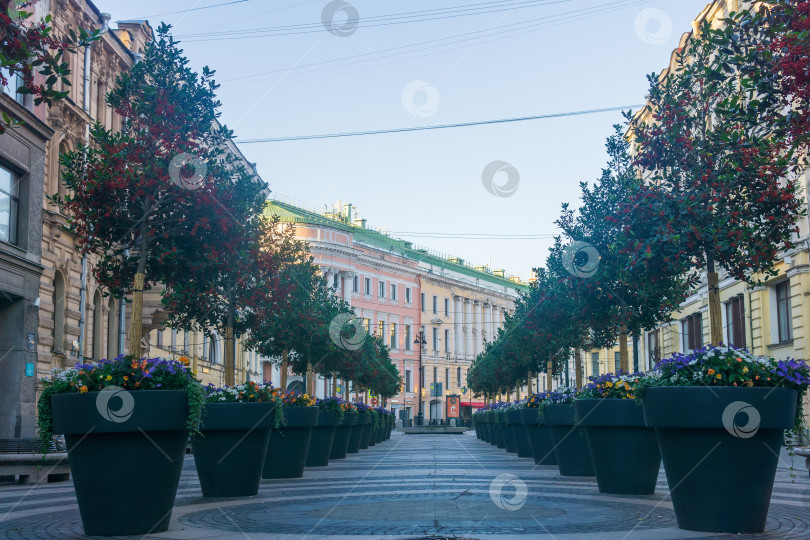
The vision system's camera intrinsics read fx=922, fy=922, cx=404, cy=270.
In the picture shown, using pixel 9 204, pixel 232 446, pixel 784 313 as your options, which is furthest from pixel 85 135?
pixel 784 313

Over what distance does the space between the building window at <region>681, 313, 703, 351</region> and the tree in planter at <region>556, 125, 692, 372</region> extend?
19.1 metres

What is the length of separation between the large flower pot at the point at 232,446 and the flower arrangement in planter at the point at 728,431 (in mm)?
4522

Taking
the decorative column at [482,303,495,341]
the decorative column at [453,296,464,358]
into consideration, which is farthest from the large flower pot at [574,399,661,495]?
Answer: the decorative column at [482,303,495,341]

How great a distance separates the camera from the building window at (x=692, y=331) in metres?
40.2

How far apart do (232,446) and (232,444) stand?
3 cm

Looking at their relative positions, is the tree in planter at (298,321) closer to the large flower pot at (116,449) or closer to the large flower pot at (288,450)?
the large flower pot at (288,450)

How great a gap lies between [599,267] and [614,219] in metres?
4.90

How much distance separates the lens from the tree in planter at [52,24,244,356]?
12.8 metres

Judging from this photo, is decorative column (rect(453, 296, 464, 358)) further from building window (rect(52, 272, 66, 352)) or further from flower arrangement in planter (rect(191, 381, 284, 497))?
flower arrangement in planter (rect(191, 381, 284, 497))

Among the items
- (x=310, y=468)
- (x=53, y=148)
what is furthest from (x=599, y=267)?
(x=53, y=148)

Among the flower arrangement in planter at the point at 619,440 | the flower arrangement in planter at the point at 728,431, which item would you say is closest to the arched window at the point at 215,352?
the flower arrangement in planter at the point at 619,440

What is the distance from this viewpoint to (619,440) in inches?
389

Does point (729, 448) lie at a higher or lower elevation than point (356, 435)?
higher

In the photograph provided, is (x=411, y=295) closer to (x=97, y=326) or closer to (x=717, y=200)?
(x=97, y=326)
